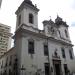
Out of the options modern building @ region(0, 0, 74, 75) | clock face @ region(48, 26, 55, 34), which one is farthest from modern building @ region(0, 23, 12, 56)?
clock face @ region(48, 26, 55, 34)

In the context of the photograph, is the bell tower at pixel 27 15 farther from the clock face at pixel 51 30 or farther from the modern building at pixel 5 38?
the modern building at pixel 5 38

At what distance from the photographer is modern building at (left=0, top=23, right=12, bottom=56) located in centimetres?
4708

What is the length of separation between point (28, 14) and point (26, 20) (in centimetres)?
144

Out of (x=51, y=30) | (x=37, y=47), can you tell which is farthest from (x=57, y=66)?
(x=51, y=30)

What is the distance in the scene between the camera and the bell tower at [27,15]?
18.5m

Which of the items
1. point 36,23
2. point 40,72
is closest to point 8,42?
point 36,23

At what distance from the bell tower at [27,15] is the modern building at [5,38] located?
98.5 feet

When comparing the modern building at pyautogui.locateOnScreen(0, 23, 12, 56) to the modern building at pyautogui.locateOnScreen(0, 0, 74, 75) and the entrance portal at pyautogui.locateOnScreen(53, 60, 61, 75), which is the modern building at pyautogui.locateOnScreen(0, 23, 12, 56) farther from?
the entrance portal at pyautogui.locateOnScreen(53, 60, 61, 75)

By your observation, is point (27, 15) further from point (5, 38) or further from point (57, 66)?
point (5, 38)

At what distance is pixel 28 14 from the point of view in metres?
19.2

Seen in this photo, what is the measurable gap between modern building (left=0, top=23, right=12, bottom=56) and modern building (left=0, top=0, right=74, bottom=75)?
94.4ft

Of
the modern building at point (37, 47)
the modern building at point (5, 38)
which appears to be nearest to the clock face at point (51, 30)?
the modern building at point (37, 47)

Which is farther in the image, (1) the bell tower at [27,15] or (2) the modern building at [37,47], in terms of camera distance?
(1) the bell tower at [27,15]

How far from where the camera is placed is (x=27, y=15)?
18.9 metres
